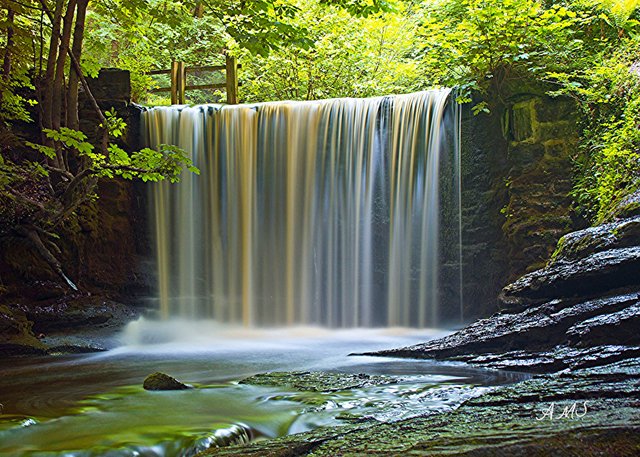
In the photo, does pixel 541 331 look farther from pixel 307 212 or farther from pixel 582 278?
pixel 307 212

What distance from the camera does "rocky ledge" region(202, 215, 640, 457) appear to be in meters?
2.06

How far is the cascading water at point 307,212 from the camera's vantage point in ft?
29.5

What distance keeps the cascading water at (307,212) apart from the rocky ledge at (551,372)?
296 centimetres

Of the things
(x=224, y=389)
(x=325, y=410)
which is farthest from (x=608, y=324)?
(x=224, y=389)

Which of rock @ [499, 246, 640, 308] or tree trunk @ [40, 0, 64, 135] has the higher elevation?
tree trunk @ [40, 0, 64, 135]

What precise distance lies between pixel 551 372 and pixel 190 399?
2691mm

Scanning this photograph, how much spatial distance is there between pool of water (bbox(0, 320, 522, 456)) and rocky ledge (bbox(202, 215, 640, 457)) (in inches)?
17.5

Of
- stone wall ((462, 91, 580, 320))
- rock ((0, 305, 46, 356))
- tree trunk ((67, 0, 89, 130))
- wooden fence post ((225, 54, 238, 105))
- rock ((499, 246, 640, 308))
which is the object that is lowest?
rock ((0, 305, 46, 356))

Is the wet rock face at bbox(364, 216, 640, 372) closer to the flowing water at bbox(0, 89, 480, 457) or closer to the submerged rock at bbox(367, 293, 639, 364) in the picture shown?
the submerged rock at bbox(367, 293, 639, 364)

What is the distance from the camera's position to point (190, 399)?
4230mm

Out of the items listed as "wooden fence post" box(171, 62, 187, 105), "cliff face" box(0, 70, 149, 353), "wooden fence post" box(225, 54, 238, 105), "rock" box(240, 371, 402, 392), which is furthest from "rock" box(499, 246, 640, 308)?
"wooden fence post" box(171, 62, 187, 105)

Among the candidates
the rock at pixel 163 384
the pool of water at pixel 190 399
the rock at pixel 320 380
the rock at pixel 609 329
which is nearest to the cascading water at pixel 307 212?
the pool of water at pixel 190 399

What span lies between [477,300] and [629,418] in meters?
6.61

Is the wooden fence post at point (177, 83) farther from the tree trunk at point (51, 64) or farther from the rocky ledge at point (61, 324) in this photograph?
the tree trunk at point (51, 64)
